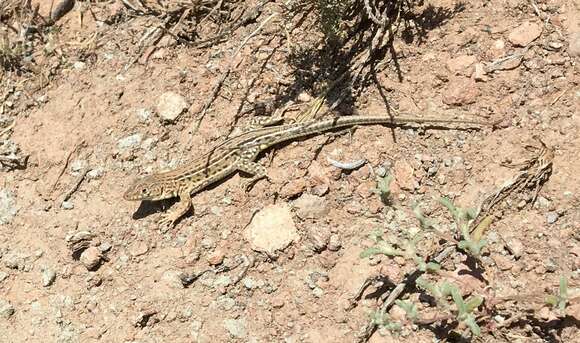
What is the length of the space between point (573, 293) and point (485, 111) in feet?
4.78

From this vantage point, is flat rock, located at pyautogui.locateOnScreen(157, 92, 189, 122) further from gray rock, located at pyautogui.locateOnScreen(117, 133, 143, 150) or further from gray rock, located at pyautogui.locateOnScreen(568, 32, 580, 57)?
gray rock, located at pyautogui.locateOnScreen(568, 32, 580, 57)

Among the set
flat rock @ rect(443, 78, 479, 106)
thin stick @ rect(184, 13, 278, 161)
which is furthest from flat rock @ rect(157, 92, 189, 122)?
flat rock @ rect(443, 78, 479, 106)

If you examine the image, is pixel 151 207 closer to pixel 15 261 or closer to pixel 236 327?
pixel 15 261

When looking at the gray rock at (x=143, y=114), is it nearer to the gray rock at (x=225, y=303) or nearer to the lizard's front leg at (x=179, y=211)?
the lizard's front leg at (x=179, y=211)

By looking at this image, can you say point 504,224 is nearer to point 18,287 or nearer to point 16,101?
point 18,287

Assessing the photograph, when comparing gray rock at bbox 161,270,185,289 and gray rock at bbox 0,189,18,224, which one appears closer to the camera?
gray rock at bbox 161,270,185,289

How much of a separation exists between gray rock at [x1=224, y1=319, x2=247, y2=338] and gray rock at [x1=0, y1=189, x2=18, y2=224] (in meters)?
2.26

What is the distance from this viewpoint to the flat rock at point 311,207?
4.71 m

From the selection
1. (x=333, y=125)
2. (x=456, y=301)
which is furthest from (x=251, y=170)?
(x=456, y=301)

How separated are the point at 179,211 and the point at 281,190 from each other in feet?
2.82

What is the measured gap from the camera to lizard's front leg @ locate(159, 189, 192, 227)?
16.7 ft

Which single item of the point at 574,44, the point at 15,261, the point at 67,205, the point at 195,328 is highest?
the point at 574,44

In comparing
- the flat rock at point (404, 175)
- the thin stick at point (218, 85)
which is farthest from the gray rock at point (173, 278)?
the flat rock at point (404, 175)

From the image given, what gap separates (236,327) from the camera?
450 centimetres
